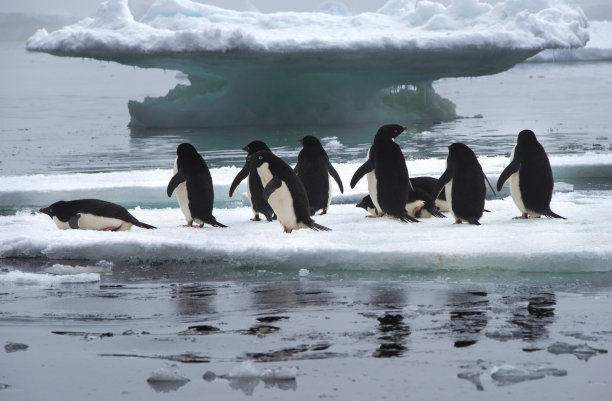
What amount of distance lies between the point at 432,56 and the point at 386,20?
9.36 ft

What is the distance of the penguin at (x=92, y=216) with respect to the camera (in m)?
5.70

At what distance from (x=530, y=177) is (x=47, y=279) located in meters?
3.08

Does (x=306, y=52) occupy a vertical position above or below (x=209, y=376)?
above

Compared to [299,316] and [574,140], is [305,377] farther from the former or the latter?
[574,140]

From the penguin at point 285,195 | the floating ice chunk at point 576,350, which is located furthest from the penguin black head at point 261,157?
the floating ice chunk at point 576,350

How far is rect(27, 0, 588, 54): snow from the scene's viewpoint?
1517 cm

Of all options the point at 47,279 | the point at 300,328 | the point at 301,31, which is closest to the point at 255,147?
the point at 47,279

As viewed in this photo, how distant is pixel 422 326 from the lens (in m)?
3.53

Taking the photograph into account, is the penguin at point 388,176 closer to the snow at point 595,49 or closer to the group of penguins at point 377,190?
the group of penguins at point 377,190

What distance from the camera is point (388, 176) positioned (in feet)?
19.3

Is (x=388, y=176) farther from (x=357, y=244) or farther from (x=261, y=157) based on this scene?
(x=357, y=244)

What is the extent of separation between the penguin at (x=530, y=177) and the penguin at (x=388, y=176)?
2.07ft

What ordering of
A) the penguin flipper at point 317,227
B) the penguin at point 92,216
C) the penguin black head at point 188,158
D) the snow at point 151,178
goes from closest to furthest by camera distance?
Result: the penguin flipper at point 317,227 < the penguin at point 92,216 < the penguin black head at point 188,158 < the snow at point 151,178

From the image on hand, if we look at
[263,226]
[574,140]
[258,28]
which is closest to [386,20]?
[258,28]
